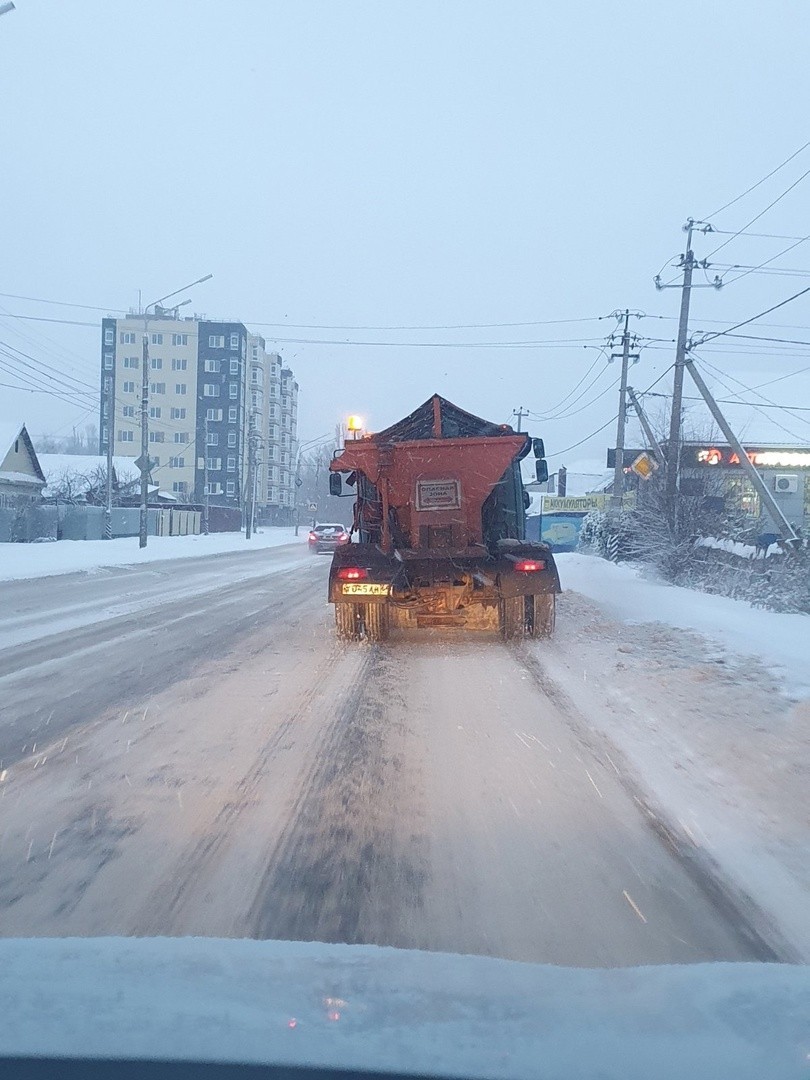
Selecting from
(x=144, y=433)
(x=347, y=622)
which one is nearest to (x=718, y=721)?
(x=347, y=622)

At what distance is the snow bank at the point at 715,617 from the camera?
1045cm

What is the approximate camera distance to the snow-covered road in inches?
154

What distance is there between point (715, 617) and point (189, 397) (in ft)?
275

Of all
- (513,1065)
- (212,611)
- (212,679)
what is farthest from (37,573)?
(513,1065)

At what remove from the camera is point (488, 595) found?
1238 cm

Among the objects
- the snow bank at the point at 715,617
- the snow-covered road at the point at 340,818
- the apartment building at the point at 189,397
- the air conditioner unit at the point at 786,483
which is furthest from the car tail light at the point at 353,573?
the apartment building at the point at 189,397

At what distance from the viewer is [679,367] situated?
26.2 meters

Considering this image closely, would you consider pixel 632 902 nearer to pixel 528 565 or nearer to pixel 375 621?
pixel 528 565

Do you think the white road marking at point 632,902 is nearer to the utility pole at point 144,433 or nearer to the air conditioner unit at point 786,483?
the utility pole at point 144,433

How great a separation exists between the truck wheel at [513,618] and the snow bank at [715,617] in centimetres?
246

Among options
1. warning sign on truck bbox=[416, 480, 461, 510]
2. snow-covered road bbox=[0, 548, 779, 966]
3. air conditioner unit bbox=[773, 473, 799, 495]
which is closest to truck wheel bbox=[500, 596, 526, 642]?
warning sign on truck bbox=[416, 480, 461, 510]

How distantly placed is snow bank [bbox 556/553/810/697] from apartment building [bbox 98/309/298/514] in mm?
70025

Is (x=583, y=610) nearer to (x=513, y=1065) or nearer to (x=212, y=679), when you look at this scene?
(x=212, y=679)

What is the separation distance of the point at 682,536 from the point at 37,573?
56.2 feet
